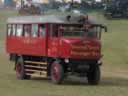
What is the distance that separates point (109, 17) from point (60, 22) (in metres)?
36.0

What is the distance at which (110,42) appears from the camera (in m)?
45.0

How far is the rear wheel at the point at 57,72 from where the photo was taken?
2436 cm

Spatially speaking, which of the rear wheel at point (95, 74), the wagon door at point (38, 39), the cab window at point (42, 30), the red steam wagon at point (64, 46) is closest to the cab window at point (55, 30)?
the red steam wagon at point (64, 46)

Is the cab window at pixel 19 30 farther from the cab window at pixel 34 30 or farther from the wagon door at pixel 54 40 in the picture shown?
the wagon door at pixel 54 40

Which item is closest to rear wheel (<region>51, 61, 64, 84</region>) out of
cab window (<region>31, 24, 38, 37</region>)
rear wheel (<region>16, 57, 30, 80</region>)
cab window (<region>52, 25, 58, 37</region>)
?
cab window (<region>52, 25, 58, 37</region>)

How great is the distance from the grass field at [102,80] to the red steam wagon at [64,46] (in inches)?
20.8

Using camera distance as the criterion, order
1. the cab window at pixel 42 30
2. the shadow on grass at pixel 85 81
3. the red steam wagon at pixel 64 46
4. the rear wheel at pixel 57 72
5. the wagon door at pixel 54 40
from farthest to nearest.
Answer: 1. the cab window at pixel 42 30
2. the shadow on grass at pixel 85 81
3. the wagon door at pixel 54 40
4. the rear wheel at pixel 57 72
5. the red steam wagon at pixel 64 46

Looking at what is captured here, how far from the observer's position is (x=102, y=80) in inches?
1101

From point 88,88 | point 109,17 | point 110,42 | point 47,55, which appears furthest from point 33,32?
point 109,17

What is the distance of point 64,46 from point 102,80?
431 centimetres

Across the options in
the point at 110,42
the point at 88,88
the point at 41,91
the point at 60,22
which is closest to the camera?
the point at 41,91

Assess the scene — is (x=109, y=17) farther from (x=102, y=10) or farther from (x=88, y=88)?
(x=88, y=88)

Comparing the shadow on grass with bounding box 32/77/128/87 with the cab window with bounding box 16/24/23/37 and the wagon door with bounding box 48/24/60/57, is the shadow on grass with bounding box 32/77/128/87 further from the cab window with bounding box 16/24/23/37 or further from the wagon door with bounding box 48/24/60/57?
the cab window with bounding box 16/24/23/37

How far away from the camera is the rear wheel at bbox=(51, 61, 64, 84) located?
24.4 metres
